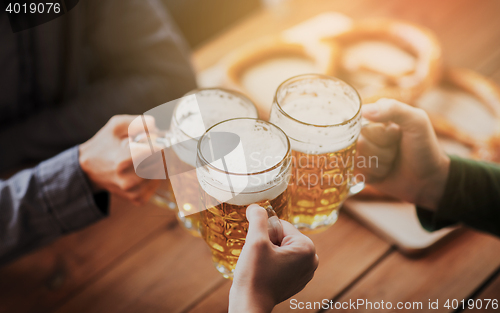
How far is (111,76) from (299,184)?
33.5 inches

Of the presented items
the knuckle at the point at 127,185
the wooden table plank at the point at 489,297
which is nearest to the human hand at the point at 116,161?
the knuckle at the point at 127,185

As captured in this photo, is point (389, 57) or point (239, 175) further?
point (389, 57)

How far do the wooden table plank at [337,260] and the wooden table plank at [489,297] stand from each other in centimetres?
17

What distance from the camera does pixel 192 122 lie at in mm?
572

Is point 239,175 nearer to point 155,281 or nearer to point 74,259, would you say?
point 155,281

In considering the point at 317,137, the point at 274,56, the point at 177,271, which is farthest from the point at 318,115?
the point at 274,56

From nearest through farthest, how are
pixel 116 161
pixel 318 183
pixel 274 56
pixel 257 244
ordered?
pixel 257 244
pixel 318 183
pixel 116 161
pixel 274 56

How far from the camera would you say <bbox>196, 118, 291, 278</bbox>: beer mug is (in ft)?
1.45

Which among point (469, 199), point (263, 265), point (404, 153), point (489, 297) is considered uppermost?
point (263, 265)

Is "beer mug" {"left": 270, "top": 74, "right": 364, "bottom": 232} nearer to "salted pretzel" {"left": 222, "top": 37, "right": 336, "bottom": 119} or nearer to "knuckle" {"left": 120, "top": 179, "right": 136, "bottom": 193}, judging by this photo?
"knuckle" {"left": 120, "top": 179, "right": 136, "bottom": 193}

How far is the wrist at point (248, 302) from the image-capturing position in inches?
16.7

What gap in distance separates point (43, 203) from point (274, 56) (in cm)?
80

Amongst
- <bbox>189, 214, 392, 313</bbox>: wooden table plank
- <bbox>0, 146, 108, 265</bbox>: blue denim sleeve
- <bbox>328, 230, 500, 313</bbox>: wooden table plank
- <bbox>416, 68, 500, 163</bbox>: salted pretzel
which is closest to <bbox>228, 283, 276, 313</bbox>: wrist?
<bbox>189, 214, 392, 313</bbox>: wooden table plank

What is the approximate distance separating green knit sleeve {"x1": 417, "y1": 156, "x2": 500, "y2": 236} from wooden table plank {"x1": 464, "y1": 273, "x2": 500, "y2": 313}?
106mm
